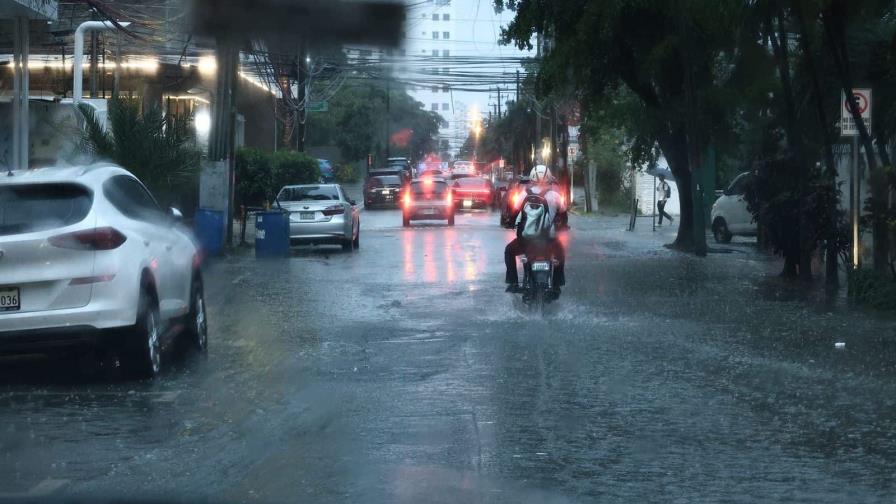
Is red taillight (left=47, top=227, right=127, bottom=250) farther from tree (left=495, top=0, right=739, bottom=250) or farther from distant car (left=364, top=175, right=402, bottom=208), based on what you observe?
distant car (left=364, top=175, right=402, bottom=208)

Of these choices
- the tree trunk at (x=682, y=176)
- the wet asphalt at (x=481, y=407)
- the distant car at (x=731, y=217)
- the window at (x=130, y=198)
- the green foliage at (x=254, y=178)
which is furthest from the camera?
the green foliage at (x=254, y=178)

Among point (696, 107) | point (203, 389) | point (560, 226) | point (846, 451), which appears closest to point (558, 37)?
point (696, 107)

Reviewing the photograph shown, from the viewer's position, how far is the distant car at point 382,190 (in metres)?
54.4

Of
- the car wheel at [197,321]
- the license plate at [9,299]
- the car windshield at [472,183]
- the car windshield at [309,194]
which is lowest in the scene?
the car wheel at [197,321]

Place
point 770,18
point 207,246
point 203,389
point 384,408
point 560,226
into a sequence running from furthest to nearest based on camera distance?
point 207,246 → point 770,18 → point 560,226 → point 203,389 → point 384,408

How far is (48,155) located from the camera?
26.2 meters

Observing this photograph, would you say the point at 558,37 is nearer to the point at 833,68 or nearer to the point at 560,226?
the point at 833,68

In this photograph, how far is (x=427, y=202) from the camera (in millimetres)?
38188

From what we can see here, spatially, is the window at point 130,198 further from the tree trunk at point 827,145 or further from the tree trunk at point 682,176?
the tree trunk at point 682,176

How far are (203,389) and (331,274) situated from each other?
11819 millimetres

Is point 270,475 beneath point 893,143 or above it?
beneath

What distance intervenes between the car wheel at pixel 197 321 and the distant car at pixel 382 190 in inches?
1652

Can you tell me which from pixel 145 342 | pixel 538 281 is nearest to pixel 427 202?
pixel 538 281

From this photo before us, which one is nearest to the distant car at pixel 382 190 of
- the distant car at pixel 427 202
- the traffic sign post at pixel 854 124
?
the distant car at pixel 427 202
